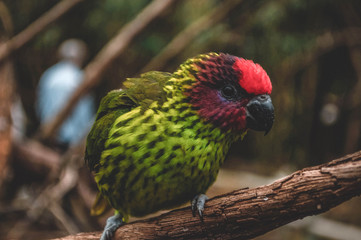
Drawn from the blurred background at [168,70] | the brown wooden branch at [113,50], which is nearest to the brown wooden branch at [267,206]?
the blurred background at [168,70]

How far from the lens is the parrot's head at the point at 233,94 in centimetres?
154

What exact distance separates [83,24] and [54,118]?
156 cm

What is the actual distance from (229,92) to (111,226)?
0.92m

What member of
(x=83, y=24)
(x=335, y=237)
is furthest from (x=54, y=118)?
(x=335, y=237)

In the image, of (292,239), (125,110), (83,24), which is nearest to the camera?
(125,110)

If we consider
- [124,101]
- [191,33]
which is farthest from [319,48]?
[124,101]

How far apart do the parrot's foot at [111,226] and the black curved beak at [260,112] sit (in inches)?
34.9

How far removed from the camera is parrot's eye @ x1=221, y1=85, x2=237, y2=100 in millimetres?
1573

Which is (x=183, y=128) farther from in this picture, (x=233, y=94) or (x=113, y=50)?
(x=113, y=50)

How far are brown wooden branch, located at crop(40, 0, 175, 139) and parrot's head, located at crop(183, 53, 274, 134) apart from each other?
6.61 ft

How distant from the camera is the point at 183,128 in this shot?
162cm

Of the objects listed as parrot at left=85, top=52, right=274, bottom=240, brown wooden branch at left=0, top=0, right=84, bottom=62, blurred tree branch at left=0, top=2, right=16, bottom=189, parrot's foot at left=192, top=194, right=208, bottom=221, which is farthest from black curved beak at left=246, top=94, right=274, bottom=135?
blurred tree branch at left=0, top=2, right=16, bottom=189

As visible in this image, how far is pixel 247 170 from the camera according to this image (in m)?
5.09

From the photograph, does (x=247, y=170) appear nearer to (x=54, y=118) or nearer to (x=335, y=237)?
(x=335, y=237)
